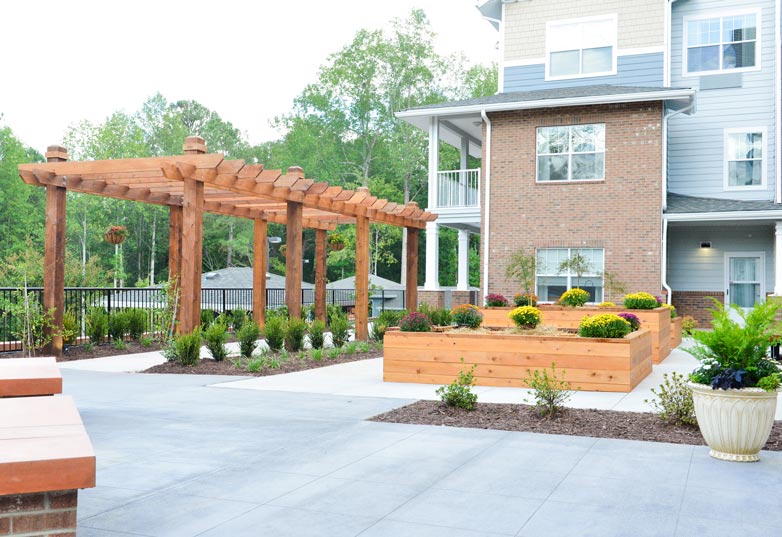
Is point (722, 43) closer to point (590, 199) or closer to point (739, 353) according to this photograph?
point (590, 199)

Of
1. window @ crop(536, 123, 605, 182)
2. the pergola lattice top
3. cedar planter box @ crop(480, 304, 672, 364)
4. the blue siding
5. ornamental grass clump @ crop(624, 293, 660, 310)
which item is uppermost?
the blue siding

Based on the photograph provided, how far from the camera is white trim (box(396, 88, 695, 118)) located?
58.9ft

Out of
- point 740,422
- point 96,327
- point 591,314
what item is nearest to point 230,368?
point 96,327

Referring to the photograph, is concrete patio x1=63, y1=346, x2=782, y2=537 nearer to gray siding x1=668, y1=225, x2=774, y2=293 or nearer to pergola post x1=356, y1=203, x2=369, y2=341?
pergola post x1=356, y1=203, x2=369, y2=341

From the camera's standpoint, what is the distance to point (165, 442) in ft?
19.8

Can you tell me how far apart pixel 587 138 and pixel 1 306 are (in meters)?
14.1

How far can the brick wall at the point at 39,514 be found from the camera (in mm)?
2691

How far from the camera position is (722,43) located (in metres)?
20.2

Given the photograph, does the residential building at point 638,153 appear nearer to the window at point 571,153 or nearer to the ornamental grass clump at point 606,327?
the window at point 571,153

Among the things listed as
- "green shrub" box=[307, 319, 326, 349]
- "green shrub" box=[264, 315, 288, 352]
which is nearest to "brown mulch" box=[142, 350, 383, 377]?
"green shrub" box=[264, 315, 288, 352]

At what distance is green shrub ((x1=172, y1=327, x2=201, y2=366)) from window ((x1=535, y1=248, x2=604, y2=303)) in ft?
34.7

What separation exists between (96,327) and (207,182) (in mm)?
4100

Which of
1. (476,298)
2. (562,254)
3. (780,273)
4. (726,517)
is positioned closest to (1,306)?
(726,517)

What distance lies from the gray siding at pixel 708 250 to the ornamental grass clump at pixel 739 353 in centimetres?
1542
